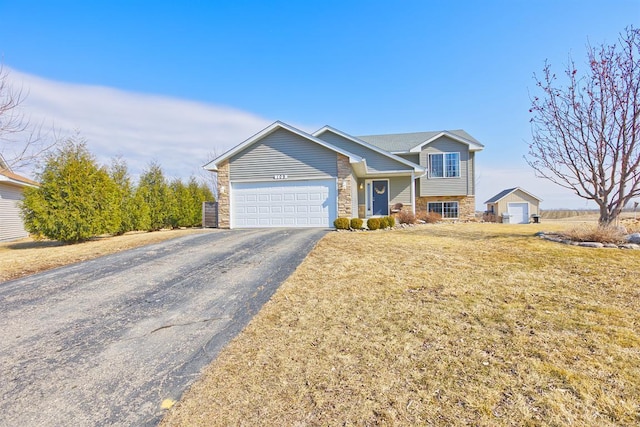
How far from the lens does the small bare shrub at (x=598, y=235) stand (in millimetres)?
7684

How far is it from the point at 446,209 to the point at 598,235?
12964 millimetres

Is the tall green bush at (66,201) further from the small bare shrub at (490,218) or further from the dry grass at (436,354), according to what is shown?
the small bare shrub at (490,218)

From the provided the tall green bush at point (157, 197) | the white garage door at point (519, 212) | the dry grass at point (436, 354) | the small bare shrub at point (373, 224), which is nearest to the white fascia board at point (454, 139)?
the white garage door at point (519, 212)

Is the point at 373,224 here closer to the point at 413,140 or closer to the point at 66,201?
the point at 66,201

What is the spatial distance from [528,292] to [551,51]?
10080 millimetres

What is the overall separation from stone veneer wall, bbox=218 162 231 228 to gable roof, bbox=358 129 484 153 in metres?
12.0

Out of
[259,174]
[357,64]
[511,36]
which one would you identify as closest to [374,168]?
[357,64]

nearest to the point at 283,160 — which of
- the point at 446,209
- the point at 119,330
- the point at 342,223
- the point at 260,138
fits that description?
the point at 260,138

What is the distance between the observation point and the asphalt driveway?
2518mm

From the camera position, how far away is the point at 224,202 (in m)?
14.0

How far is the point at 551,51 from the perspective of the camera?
1024 centimetres

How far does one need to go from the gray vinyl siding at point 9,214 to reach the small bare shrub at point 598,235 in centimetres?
2317

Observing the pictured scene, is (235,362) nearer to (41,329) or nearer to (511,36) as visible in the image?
(41,329)

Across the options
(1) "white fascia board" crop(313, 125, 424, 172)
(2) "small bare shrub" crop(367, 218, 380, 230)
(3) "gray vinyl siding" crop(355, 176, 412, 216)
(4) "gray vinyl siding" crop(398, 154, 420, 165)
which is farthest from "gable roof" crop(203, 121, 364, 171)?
(4) "gray vinyl siding" crop(398, 154, 420, 165)
